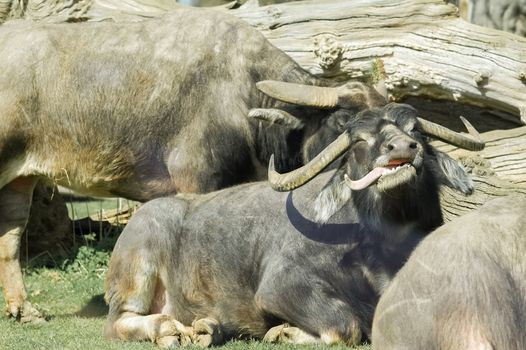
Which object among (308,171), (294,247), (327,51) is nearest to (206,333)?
(294,247)

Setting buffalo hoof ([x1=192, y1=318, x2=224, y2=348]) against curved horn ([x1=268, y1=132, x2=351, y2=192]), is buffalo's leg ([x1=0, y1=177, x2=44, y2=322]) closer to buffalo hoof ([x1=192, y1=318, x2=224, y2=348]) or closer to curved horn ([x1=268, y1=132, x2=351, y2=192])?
buffalo hoof ([x1=192, y1=318, x2=224, y2=348])

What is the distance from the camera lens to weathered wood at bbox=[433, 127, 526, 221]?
10273mm

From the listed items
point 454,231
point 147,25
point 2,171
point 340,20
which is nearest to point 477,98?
point 340,20

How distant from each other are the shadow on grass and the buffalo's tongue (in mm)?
3303

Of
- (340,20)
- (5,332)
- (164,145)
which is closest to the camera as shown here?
(5,332)

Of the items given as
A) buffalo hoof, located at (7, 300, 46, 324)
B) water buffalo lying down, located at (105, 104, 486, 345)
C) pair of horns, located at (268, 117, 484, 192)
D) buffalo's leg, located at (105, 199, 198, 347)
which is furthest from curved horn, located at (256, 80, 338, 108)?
buffalo hoof, located at (7, 300, 46, 324)

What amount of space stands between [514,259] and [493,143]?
5516mm

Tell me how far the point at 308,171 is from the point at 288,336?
47.2 inches

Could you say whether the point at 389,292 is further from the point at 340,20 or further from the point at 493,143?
the point at 340,20

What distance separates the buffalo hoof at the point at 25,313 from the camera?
980cm

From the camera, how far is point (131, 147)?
32.9 feet

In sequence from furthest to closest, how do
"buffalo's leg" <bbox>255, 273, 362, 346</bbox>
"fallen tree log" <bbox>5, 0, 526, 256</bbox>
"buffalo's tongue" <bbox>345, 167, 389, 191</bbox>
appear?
"fallen tree log" <bbox>5, 0, 526, 256</bbox>, "buffalo's leg" <bbox>255, 273, 362, 346</bbox>, "buffalo's tongue" <bbox>345, 167, 389, 191</bbox>

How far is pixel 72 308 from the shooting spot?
10484 millimetres

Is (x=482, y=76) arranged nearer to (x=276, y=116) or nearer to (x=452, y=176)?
(x=276, y=116)
